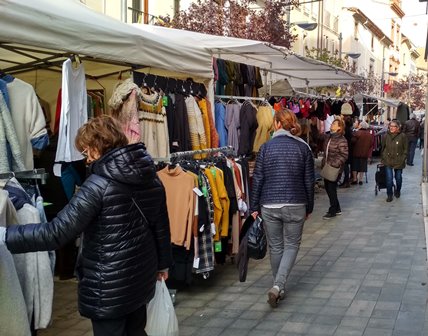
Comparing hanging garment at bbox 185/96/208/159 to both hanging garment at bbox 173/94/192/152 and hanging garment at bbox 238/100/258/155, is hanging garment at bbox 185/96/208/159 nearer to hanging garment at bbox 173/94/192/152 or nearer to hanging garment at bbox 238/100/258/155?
hanging garment at bbox 173/94/192/152

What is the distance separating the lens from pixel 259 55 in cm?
876

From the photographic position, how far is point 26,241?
114 inches

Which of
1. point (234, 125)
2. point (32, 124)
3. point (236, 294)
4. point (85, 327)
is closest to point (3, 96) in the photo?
point (32, 124)

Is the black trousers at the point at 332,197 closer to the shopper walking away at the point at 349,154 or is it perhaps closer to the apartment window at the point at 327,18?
the shopper walking away at the point at 349,154

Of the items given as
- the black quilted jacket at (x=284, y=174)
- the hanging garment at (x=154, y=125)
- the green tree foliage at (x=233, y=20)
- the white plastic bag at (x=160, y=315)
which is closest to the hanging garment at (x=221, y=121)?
the hanging garment at (x=154, y=125)

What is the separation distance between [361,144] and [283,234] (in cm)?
972

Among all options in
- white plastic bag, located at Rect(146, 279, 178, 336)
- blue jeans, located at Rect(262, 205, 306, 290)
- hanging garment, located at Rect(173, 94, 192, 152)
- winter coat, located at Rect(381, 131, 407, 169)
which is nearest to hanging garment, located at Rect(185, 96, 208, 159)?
hanging garment, located at Rect(173, 94, 192, 152)

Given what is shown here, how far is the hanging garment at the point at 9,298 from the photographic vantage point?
10.4ft

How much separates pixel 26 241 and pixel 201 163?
10.9 feet

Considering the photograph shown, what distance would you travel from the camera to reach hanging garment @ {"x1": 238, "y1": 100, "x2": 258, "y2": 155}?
787 cm

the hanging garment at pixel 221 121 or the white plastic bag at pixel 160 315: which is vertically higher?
the hanging garment at pixel 221 121

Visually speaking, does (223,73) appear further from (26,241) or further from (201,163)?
(26,241)

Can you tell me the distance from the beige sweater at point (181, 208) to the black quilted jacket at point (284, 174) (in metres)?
0.64

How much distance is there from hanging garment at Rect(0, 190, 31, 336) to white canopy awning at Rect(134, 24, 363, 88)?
3.09 meters
